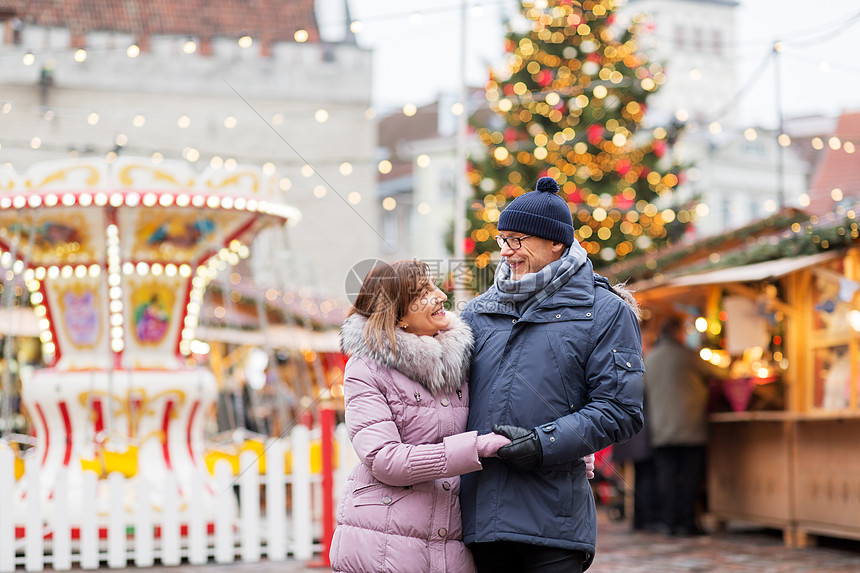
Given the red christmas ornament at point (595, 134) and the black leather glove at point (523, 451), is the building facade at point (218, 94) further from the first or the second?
the black leather glove at point (523, 451)

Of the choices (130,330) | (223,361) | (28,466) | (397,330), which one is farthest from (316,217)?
(397,330)

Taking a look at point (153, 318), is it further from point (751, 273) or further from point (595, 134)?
point (595, 134)

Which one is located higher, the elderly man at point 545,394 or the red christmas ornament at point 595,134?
the red christmas ornament at point 595,134

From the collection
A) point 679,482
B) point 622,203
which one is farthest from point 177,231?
point 622,203

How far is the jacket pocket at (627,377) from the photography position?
3158 mm

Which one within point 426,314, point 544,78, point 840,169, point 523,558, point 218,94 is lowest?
point 523,558

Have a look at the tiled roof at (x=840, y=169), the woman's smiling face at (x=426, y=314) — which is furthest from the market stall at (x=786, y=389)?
the tiled roof at (x=840, y=169)

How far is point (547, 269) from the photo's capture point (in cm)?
329

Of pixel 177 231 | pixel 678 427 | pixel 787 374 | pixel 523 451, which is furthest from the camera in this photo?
pixel 678 427

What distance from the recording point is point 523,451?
3.06 metres

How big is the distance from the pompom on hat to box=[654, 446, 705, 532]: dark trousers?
679 cm

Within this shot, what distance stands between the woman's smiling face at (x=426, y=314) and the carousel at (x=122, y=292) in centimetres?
568

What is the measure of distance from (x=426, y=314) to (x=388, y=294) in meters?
0.13

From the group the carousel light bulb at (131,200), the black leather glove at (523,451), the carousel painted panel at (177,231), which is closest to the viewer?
the black leather glove at (523,451)
